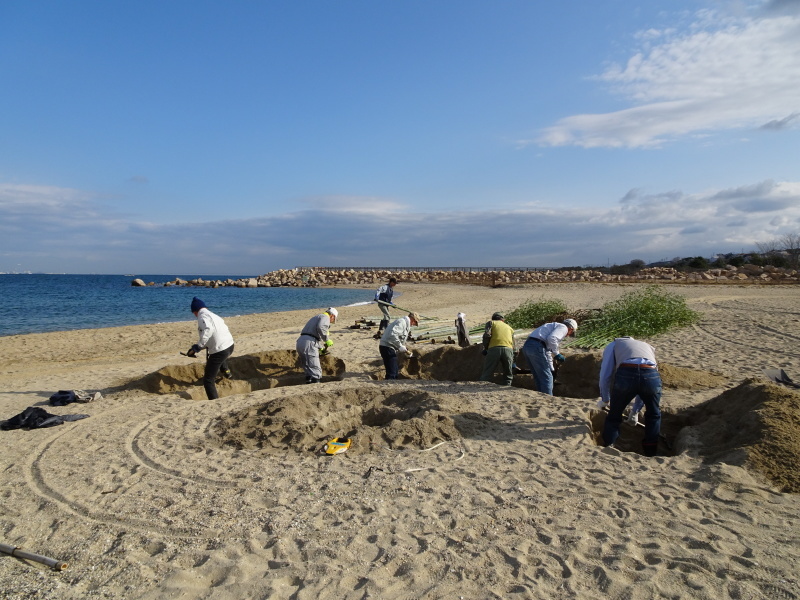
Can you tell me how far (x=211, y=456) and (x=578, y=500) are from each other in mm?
3881

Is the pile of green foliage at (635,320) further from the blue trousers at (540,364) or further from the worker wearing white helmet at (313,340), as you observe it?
the worker wearing white helmet at (313,340)

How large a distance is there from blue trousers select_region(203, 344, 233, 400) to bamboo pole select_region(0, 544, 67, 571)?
4286 mm

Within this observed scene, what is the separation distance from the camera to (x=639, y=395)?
18.3 ft

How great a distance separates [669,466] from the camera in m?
4.99

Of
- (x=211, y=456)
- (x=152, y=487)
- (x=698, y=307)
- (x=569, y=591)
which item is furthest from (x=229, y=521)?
(x=698, y=307)

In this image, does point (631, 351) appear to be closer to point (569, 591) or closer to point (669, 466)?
point (669, 466)

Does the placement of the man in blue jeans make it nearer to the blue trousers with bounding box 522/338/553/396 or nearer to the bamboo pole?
the blue trousers with bounding box 522/338/553/396

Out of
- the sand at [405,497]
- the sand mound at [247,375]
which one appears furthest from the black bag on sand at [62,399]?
the sand mound at [247,375]

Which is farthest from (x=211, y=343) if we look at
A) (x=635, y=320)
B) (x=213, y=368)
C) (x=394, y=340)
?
(x=635, y=320)

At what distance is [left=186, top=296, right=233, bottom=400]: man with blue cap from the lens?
7.74 meters

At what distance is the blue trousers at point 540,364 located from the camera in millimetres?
7770

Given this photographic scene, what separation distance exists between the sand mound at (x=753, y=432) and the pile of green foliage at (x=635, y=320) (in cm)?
593

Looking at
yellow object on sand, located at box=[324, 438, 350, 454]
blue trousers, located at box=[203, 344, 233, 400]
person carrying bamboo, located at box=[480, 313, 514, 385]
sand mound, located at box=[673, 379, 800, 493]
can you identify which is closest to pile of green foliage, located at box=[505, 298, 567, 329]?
person carrying bamboo, located at box=[480, 313, 514, 385]

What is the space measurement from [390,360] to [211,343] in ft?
10.4
